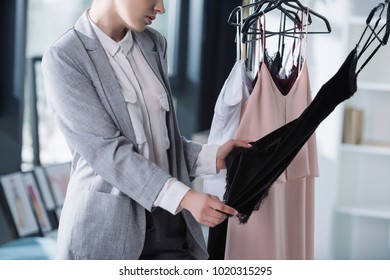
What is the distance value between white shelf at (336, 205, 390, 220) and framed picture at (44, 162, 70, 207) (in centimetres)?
98

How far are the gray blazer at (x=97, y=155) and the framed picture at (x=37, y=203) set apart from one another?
3.08ft

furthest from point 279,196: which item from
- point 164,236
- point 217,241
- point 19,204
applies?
point 19,204

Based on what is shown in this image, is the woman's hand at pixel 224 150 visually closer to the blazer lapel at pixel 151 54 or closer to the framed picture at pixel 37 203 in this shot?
the blazer lapel at pixel 151 54

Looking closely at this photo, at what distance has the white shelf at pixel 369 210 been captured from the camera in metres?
2.21

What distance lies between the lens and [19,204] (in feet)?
7.54

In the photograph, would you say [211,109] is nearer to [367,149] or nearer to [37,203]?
[367,149]

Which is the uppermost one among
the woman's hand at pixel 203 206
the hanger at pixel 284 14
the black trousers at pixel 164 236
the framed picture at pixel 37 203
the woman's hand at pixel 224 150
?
the hanger at pixel 284 14

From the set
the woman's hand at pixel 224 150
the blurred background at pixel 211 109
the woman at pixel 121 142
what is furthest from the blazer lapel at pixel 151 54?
the blurred background at pixel 211 109

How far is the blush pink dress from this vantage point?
5.56 ft

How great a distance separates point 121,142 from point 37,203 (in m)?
1.13

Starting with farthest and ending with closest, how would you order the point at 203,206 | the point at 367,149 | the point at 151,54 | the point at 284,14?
the point at 367,149
the point at 284,14
the point at 151,54
the point at 203,206

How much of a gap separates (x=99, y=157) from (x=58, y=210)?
3.87 ft
